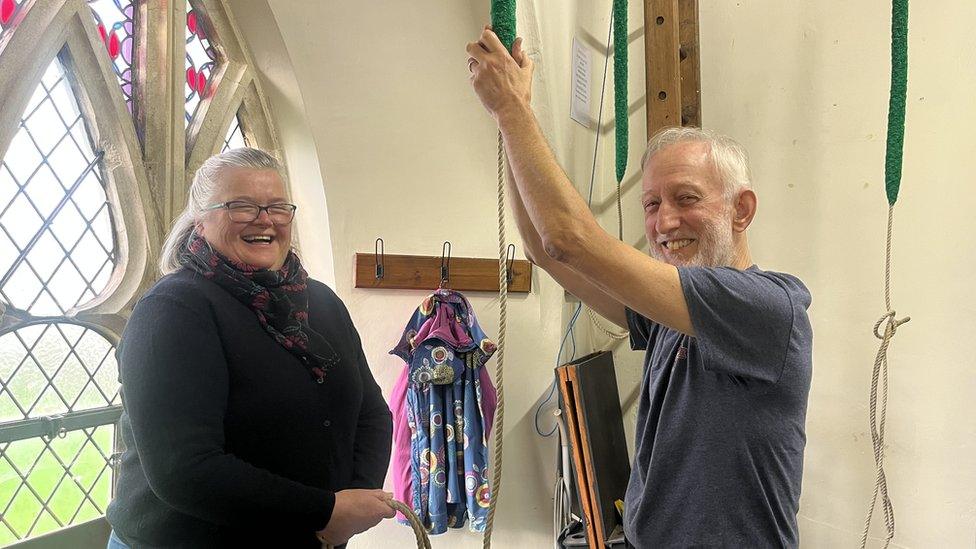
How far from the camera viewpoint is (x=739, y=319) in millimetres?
730

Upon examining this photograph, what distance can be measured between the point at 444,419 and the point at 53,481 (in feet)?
Result: 2.77

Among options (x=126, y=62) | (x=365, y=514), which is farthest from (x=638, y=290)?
(x=126, y=62)

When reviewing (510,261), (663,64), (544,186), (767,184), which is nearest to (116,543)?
(544,186)

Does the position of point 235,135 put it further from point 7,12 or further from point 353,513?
point 353,513

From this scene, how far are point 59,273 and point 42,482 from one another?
38 centimetres

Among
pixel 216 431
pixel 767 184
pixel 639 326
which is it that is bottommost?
pixel 216 431

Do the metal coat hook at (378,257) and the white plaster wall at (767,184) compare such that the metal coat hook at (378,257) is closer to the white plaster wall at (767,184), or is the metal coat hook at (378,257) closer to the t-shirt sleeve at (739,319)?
the white plaster wall at (767,184)

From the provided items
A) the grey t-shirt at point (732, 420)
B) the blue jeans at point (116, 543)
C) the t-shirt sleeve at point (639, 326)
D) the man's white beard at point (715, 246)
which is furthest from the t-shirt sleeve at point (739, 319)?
the blue jeans at point (116, 543)

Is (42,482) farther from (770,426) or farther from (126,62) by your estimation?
(770,426)

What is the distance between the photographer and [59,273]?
113cm

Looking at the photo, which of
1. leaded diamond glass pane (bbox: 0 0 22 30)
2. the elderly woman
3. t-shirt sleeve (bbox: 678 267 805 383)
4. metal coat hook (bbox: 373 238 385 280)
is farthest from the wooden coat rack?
t-shirt sleeve (bbox: 678 267 805 383)

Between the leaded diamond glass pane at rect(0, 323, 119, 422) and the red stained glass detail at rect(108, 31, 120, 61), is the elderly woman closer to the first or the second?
the leaded diamond glass pane at rect(0, 323, 119, 422)

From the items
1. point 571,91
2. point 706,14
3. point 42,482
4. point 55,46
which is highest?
point 706,14

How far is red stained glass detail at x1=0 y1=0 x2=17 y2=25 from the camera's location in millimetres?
1007
